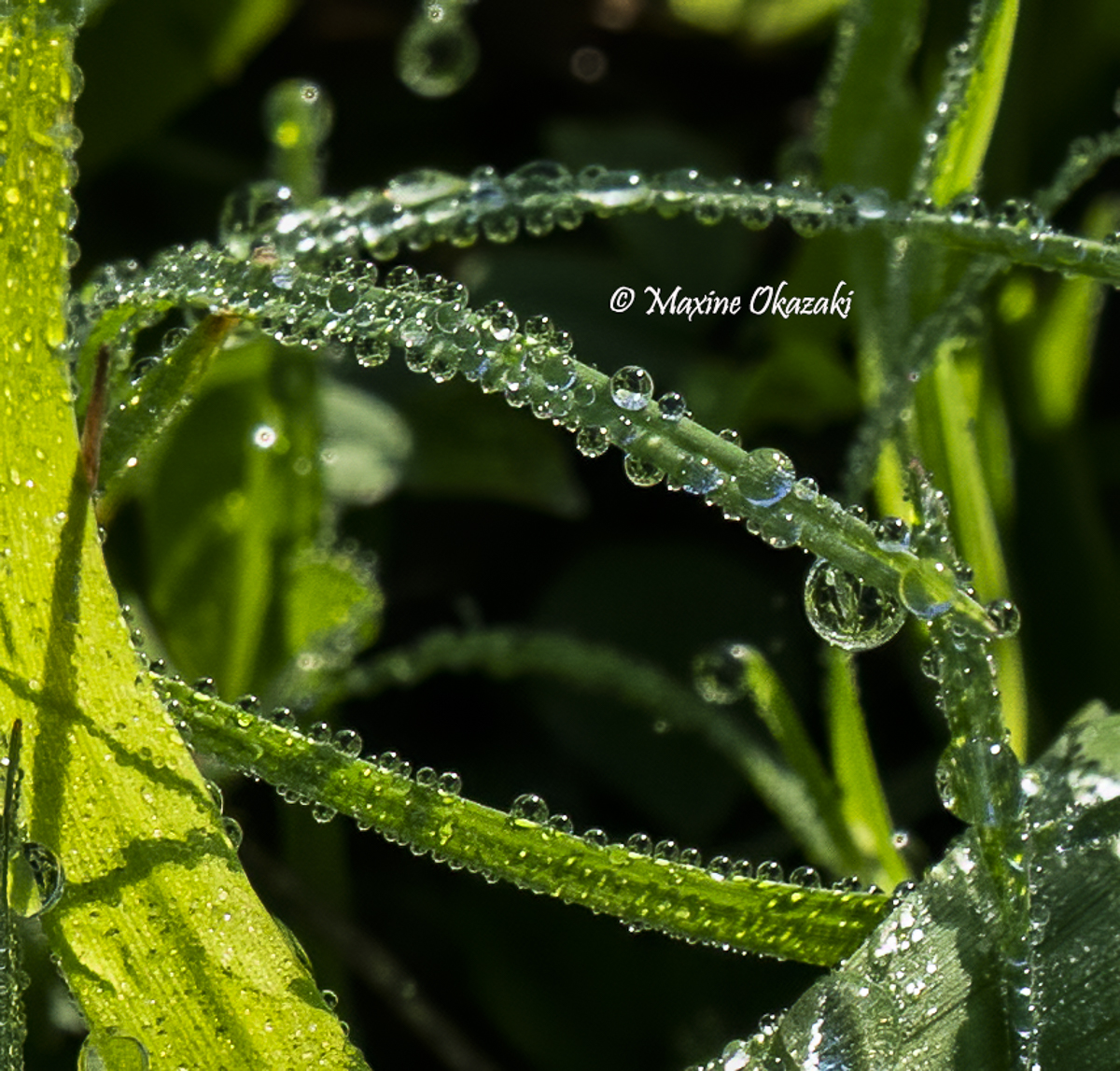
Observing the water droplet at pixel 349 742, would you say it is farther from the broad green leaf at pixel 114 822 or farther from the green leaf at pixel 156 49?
the green leaf at pixel 156 49

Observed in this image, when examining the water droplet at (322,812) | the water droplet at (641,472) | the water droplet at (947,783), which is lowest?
the water droplet at (322,812)

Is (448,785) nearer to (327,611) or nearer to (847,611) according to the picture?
(847,611)

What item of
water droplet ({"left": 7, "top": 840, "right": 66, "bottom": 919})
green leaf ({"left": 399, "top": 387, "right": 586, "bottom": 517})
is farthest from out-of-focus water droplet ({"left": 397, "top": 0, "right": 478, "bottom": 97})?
water droplet ({"left": 7, "top": 840, "right": 66, "bottom": 919})

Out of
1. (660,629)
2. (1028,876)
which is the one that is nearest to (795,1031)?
(1028,876)

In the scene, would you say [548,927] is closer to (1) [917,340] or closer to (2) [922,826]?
(2) [922,826]

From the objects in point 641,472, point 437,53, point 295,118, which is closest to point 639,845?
point 641,472

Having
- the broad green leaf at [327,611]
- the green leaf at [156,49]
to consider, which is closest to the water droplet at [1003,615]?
the broad green leaf at [327,611]

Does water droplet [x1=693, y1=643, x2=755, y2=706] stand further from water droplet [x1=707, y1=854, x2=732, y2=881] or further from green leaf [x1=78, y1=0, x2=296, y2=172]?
green leaf [x1=78, y1=0, x2=296, y2=172]
